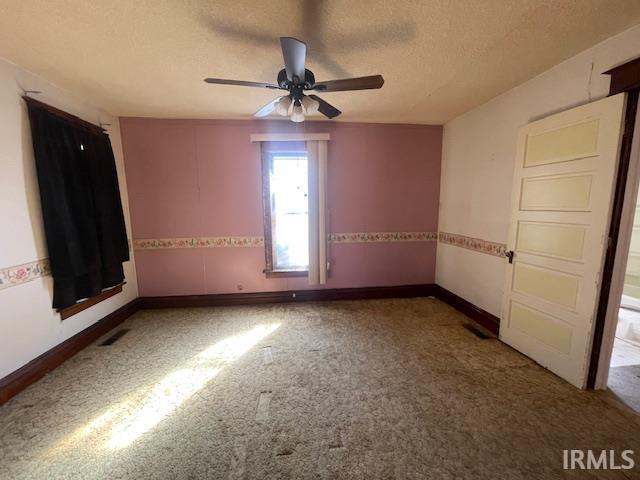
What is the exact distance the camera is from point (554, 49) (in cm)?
173

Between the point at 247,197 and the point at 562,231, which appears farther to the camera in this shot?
the point at 247,197

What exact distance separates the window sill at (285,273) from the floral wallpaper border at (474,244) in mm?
1980

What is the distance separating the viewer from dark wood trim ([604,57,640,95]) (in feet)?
4.88

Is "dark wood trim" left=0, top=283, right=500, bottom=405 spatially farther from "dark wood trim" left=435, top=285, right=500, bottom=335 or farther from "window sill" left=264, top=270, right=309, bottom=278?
"window sill" left=264, top=270, right=309, bottom=278

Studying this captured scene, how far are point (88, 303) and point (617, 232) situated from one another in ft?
14.4

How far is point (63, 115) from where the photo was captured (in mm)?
2174

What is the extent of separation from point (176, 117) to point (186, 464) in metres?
3.32

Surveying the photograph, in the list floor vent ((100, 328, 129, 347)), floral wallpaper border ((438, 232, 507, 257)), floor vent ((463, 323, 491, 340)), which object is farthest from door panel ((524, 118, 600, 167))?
floor vent ((100, 328, 129, 347))

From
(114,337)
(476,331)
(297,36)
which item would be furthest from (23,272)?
(476,331)

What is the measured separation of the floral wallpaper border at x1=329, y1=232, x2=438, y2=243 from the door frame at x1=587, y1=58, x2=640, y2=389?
1.96 metres

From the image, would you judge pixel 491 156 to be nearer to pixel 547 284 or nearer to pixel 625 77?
pixel 625 77

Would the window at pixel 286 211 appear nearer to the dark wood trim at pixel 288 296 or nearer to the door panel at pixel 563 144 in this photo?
the dark wood trim at pixel 288 296

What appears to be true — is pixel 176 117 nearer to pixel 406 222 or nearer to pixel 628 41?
pixel 406 222

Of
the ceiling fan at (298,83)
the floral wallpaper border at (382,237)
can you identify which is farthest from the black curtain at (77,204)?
the floral wallpaper border at (382,237)
